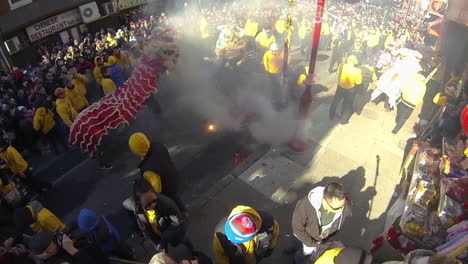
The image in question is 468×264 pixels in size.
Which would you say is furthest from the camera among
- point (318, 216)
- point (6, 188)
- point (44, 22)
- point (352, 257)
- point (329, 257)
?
point (44, 22)

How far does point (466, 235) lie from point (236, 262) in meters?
2.77

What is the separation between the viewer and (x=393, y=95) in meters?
7.69

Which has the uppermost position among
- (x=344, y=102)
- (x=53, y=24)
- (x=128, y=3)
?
(x=128, y=3)

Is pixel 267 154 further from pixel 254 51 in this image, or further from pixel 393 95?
pixel 254 51

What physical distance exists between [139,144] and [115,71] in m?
5.59

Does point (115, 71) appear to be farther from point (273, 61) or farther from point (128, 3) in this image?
point (128, 3)

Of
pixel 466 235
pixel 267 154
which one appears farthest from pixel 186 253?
pixel 267 154

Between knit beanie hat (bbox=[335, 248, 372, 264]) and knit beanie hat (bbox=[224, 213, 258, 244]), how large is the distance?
0.92 metres

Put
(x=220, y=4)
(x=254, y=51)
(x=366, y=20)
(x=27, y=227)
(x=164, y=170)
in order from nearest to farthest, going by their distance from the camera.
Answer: (x=27, y=227) < (x=164, y=170) < (x=254, y=51) < (x=366, y=20) < (x=220, y=4)

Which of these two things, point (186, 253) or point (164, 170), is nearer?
point (186, 253)

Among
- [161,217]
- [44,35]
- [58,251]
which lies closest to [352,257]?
[161,217]

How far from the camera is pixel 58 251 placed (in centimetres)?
342

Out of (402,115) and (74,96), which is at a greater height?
(74,96)

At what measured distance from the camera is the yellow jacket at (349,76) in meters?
7.22
